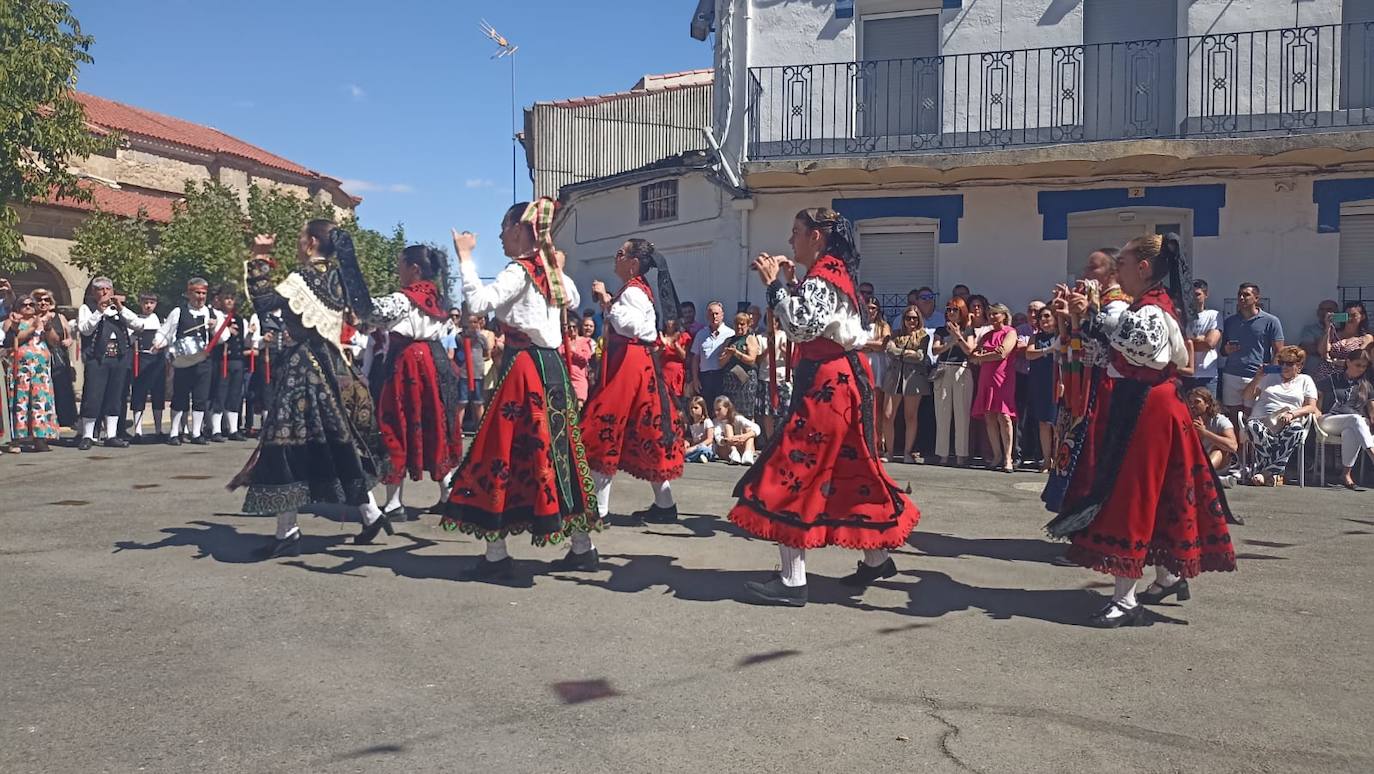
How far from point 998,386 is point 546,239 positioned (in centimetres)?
701

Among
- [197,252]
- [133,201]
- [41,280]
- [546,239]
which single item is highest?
[133,201]

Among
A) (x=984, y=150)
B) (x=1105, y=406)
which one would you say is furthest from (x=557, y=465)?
(x=984, y=150)

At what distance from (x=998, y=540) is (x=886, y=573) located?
192cm

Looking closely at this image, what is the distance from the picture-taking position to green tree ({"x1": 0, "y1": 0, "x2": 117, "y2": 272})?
51.5ft

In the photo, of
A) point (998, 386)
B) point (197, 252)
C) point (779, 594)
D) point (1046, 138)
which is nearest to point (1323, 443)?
point (998, 386)

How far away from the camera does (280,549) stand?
22.1 ft

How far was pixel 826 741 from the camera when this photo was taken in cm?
382

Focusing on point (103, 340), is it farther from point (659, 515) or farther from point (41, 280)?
point (41, 280)

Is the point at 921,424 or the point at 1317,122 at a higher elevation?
the point at 1317,122

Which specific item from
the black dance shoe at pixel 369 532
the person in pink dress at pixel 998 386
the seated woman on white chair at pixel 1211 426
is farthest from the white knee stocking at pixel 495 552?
the person in pink dress at pixel 998 386

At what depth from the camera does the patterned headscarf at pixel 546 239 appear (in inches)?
243

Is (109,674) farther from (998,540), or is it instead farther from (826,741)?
(998,540)

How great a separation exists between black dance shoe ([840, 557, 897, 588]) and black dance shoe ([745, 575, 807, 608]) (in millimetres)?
480

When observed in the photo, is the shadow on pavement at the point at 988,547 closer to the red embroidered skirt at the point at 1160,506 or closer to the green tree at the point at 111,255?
the red embroidered skirt at the point at 1160,506
